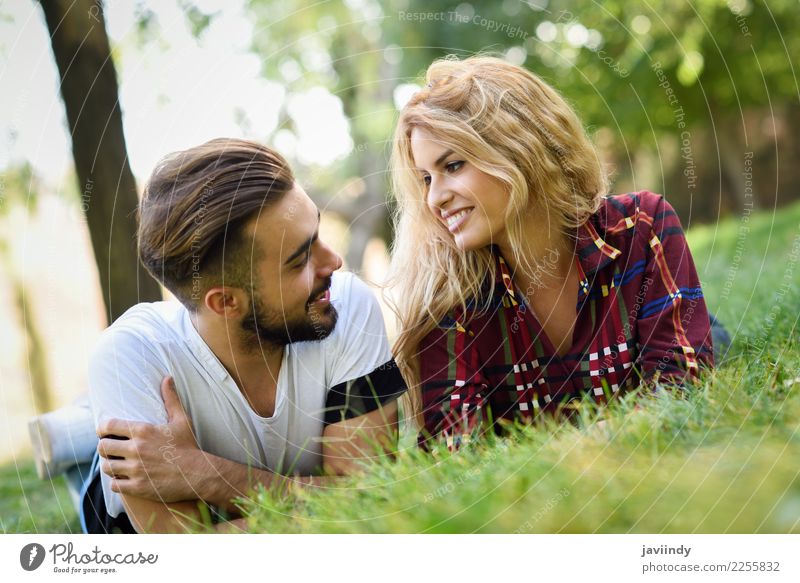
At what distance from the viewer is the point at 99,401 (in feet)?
5.90

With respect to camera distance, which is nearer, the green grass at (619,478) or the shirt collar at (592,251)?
the green grass at (619,478)

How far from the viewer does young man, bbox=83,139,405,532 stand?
69.6 inches

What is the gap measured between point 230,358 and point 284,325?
16 cm

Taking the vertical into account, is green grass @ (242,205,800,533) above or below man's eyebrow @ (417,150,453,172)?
below

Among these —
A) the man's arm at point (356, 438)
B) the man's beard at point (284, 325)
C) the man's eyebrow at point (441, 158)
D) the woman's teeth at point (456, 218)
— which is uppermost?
the man's eyebrow at point (441, 158)

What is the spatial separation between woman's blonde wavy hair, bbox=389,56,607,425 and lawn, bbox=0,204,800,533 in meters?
0.44

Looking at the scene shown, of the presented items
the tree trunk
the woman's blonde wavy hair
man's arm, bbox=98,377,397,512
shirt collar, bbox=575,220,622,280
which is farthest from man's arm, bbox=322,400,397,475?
the tree trunk

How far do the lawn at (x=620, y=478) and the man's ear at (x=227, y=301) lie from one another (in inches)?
18.3

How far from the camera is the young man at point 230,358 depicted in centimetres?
177

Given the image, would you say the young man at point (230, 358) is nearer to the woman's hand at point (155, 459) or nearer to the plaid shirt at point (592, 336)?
the woman's hand at point (155, 459)

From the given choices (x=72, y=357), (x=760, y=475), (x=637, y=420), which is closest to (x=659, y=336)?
(x=637, y=420)

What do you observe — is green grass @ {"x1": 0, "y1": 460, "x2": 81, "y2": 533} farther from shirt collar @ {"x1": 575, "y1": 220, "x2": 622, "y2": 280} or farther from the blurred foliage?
shirt collar @ {"x1": 575, "y1": 220, "x2": 622, "y2": 280}

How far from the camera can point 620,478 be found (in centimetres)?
132

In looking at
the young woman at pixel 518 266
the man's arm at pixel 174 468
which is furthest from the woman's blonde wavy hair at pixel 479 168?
the man's arm at pixel 174 468
